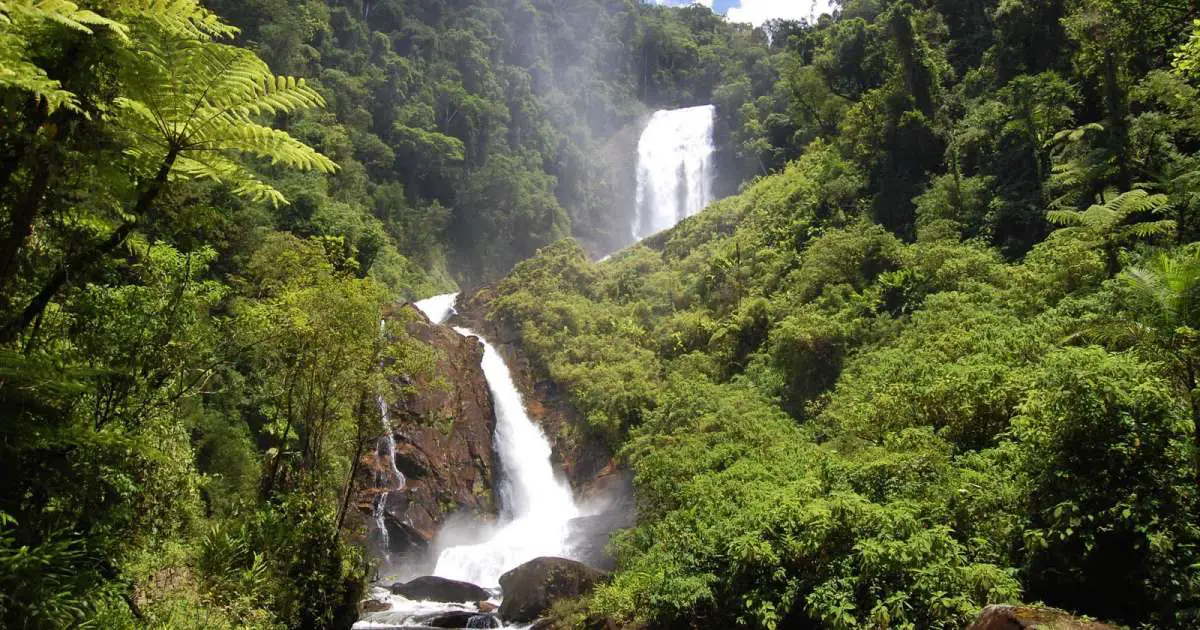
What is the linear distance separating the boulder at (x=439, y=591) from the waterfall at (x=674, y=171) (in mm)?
31220

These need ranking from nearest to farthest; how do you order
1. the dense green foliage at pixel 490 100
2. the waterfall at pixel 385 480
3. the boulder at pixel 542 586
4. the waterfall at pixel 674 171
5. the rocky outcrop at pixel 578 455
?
the boulder at pixel 542 586 < the rocky outcrop at pixel 578 455 < the waterfall at pixel 385 480 < the dense green foliage at pixel 490 100 < the waterfall at pixel 674 171

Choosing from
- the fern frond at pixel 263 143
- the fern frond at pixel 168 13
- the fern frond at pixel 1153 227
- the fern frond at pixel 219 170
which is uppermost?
the fern frond at pixel 168 13

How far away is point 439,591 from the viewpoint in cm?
1689

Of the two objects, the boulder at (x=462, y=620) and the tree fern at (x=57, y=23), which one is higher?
the tree fern at (x=57, y=23)

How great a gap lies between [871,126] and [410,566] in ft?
68.3

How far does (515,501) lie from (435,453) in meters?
3.49

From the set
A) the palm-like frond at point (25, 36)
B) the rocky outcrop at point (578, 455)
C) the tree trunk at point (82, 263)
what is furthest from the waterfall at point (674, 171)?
the palm-like frond at point (25, 36)

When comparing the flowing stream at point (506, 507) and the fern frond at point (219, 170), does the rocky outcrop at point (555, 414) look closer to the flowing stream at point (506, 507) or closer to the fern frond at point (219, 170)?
the flowing stream at point (506, 507)

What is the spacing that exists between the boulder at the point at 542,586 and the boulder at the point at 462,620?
29 cm

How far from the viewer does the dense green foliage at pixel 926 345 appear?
A: 728cm

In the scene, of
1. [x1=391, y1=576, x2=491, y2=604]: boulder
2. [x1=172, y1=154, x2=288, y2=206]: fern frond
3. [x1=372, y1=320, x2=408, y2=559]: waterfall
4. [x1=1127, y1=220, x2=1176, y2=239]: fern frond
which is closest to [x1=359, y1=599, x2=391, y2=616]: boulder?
[x1=391, y1=576, x2=491, y2=604]: boulder

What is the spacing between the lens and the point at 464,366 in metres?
26.8

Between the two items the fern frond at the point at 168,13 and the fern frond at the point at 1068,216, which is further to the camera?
the fern frond at the point at 1068,216

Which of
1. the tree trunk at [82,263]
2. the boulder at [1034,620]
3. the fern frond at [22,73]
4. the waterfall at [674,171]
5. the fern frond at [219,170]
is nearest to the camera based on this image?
the fern frond at [22,73]
